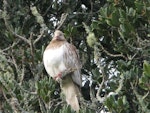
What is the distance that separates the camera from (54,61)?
5586 millimetres

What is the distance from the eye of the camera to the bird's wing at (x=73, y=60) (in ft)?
18.3

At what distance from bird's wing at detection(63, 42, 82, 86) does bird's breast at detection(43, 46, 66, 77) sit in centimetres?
5

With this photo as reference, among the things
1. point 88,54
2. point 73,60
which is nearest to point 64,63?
point 73,60

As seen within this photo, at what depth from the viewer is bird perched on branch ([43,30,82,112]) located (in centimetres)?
554

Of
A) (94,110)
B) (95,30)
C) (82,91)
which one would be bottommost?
(82,91)

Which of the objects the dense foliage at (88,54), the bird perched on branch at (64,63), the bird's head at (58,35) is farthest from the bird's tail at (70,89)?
the bird's head at (58,35)

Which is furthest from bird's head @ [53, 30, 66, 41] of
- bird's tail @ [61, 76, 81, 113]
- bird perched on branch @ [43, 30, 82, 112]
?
bird's tail @ [61, 76, 81, 113]

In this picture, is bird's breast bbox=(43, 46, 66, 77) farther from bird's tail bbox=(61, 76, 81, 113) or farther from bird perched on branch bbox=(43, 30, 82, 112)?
bird's tail bbox=(61, 76, 81, 113)

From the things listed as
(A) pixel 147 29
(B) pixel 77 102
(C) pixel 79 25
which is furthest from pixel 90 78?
(A) pixel 147 29

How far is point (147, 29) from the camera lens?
4.80 m

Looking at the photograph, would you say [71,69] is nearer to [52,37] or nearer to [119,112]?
[52,37]

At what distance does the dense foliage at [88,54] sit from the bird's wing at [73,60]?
0.24 feet

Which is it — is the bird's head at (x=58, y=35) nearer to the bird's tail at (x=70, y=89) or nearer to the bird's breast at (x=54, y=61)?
the bird's breast at (x=54, y=61)

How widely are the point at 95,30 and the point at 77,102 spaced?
0.82 metres
